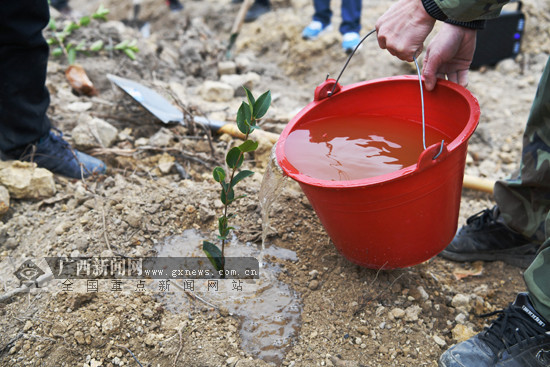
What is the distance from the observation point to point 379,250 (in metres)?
1.45

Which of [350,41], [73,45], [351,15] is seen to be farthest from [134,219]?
[351,15]

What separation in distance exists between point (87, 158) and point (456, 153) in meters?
1.77

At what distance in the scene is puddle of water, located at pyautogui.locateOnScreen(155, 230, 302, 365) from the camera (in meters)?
1.49

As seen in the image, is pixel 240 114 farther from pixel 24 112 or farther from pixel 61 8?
pixel 61 8

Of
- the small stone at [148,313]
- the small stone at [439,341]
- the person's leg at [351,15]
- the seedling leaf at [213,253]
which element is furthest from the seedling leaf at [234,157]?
the person's leg at [351,15]

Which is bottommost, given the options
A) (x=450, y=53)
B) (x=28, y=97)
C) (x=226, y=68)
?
(x=226, y=68)

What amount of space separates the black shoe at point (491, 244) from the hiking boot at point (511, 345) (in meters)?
0.49

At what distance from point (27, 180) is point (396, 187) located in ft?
5.35

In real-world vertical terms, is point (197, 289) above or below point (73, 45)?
above

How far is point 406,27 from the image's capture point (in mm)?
1292

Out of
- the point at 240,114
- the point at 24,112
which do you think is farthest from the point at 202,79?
the point at 240,114

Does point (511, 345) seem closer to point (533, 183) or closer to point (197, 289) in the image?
point (533, 183)

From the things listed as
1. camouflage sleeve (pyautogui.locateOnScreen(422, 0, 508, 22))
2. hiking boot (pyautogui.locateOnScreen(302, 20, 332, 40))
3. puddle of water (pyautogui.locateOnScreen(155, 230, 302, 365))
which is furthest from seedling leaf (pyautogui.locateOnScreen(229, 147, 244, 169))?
hiking boot (pyautogui.locateOnScreen(302, 20, 332, 40))

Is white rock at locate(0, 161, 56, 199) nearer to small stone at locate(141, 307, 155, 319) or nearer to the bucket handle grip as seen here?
small stone at locate(141, 307, 155, 319)
